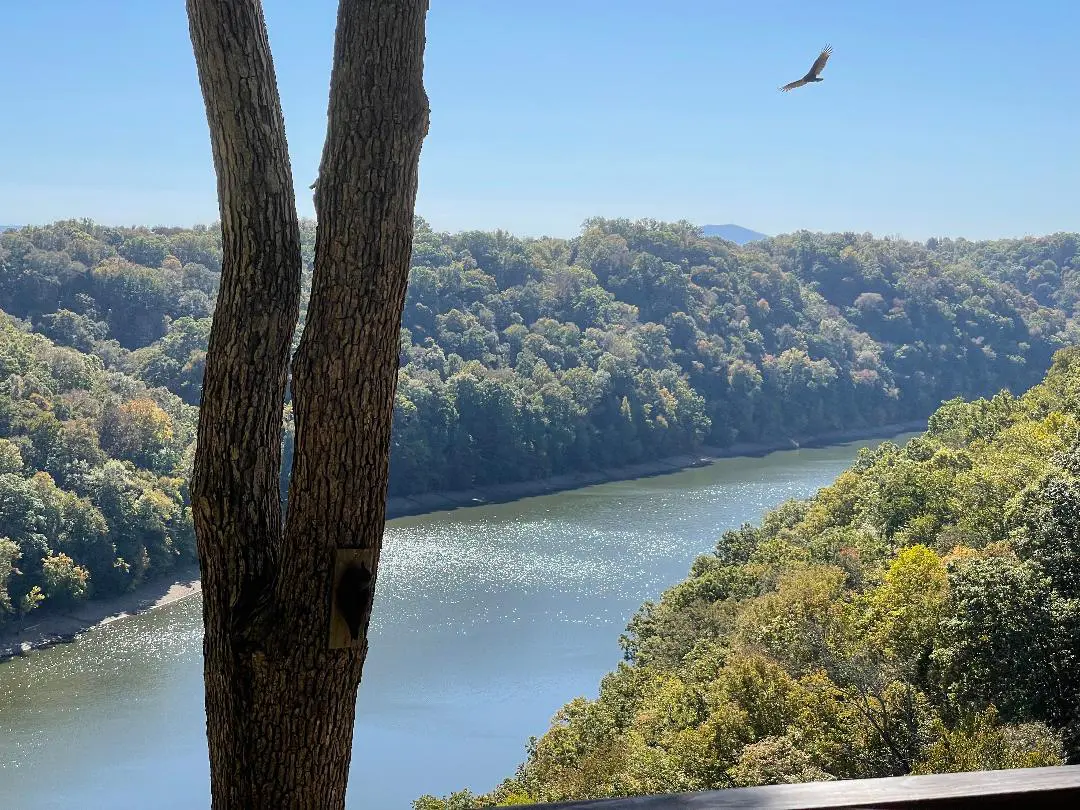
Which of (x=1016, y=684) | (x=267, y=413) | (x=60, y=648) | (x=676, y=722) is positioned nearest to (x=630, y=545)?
(x=60, y=648)

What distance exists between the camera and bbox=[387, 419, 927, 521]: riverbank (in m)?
35.0

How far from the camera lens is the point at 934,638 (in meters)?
11.2

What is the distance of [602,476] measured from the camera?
40.5 metres

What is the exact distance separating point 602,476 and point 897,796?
3935 centimetres

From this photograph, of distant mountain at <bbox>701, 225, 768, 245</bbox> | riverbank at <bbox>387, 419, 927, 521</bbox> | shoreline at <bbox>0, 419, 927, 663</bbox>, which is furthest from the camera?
distant mountain at <bbox>701, 225, 768, 245</bbox>

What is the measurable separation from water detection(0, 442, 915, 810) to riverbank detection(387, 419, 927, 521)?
1.80 m

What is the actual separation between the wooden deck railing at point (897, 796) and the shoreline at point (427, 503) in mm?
22793

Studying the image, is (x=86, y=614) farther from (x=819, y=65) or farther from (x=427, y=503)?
(x=819, y=65)

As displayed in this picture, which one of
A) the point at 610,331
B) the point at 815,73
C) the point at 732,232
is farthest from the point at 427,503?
the point at 732,232

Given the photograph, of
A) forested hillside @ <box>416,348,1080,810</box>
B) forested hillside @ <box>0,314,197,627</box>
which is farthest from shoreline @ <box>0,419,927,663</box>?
forested hillside @ <box>416,348,1080,810</box>

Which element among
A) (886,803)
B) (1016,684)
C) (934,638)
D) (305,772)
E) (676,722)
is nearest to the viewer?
(886,803)

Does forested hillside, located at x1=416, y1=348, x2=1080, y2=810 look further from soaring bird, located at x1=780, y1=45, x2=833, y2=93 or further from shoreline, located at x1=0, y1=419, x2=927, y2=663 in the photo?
shoreline, located at x1=0, y1=419, x2=927, y2=663

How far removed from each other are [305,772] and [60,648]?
22.6 m

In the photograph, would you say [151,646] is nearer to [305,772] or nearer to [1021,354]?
[305,772]
